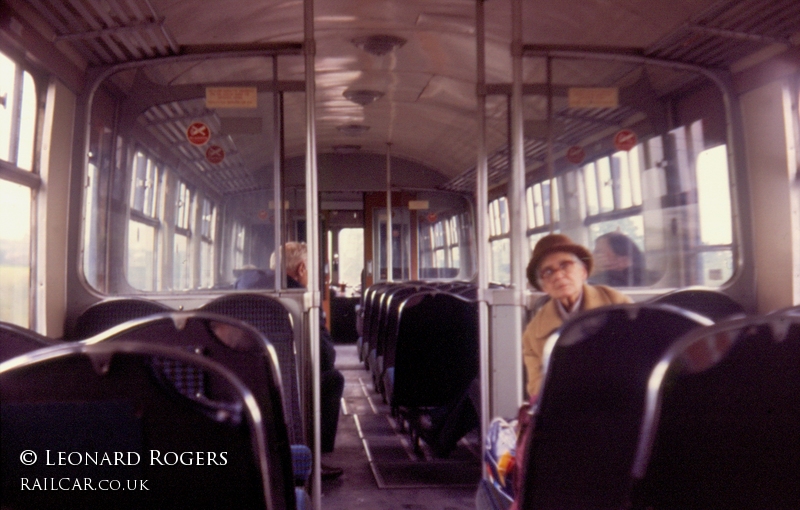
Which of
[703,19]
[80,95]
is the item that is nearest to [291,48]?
[80,95]

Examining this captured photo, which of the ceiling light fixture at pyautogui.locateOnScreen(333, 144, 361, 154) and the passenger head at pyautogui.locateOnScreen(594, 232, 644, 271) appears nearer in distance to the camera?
the passenger head at pyautogui.locateOnScreen(594, 232, 644, 271)

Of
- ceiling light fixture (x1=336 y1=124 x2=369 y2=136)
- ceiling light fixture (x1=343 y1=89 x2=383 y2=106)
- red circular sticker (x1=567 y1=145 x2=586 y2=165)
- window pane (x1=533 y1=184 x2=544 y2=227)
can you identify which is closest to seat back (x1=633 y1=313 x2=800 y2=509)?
red circular sticker (x1=567 y1=145 x2=586 y2=165)

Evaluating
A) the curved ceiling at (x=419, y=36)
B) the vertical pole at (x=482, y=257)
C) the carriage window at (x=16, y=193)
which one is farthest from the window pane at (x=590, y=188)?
the carriage window at (x=16, y=193)

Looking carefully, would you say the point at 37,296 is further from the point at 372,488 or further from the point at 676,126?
the point at 676,126

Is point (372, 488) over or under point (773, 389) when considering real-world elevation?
under

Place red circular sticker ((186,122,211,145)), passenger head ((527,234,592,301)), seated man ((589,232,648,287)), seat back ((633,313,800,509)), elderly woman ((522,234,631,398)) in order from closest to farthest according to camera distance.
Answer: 1. seat back ((633,313,800,509))
2. elderly woman ((522,234,631,398))
3. passenger head ((527,234,592,301))
4. red circular sticker ((186,122,211,145))
5. seated man ((589,232,648,287))

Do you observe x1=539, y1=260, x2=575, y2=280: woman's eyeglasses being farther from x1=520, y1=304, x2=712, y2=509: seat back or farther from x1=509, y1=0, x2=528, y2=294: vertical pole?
x1=520, y1=304, x2=712, y2=509: seat back

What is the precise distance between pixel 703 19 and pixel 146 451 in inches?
139

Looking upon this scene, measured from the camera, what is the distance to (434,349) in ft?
13.8

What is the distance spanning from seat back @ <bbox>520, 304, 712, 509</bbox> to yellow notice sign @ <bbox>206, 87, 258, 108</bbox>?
2574 millimetres

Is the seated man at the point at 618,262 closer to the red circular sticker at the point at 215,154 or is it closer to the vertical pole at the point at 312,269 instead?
the vertical pole at the point at 312,269

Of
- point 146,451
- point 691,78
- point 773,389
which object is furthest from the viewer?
point 691,78

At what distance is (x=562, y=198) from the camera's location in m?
5.23

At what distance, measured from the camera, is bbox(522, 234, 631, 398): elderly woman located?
104 inches
